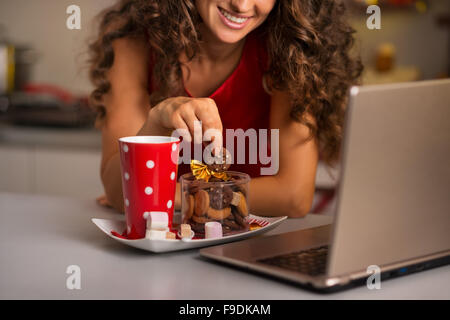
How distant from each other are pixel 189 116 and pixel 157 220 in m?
0.20

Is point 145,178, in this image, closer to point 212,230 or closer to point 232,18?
point 212,230

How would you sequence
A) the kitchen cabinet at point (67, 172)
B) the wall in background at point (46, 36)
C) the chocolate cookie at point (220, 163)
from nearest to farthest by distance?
the chocolate cookie at point (220, 163), the kitchen cabinet at point (67, 172), the wall in background at point (46, 36)

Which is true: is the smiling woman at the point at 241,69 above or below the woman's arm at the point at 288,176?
above

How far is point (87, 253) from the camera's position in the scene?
2.88 feet

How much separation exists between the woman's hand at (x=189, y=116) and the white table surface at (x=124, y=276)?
208 mm

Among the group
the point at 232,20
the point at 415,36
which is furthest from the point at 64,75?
the point at 232,20

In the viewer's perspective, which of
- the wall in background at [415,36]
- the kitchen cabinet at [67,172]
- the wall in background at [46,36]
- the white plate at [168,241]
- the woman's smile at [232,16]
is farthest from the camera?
the wall in background at [46,36]

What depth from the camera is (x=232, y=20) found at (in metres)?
1.25

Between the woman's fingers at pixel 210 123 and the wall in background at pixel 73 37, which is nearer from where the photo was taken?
the woman's fingers at pixel 210 123

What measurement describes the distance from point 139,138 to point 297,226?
350mm

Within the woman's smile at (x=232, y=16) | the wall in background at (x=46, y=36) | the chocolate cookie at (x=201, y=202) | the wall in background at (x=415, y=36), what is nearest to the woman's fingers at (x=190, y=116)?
the chocolate cookie at (x=201, y=202)

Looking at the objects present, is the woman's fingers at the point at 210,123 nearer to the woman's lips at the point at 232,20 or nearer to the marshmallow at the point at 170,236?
the marshmallow at the point at 170,236

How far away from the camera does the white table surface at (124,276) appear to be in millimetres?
714
